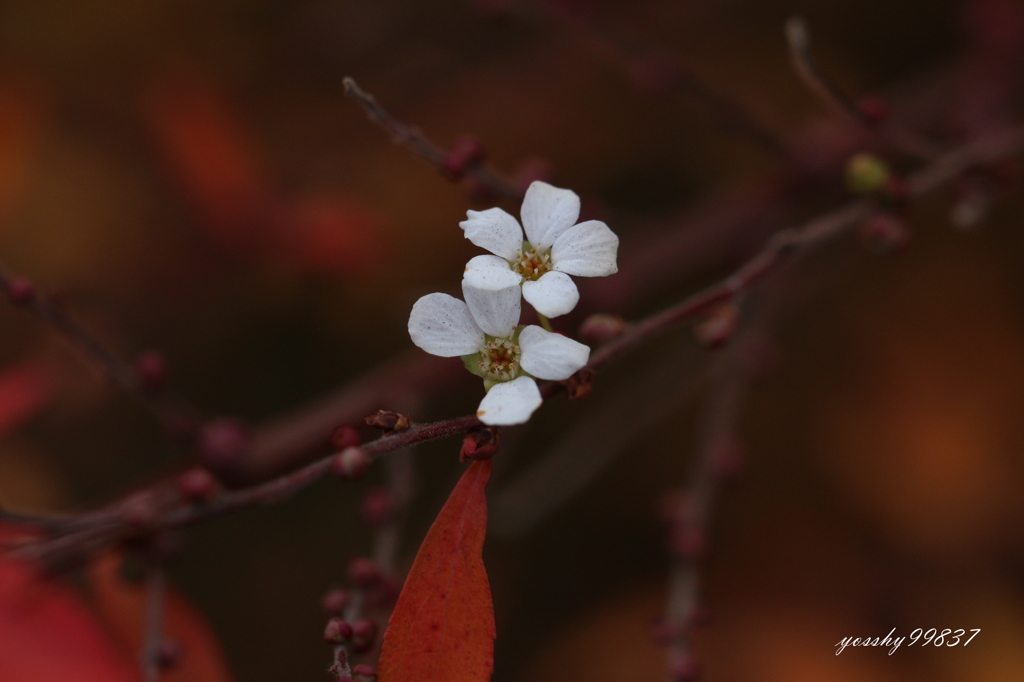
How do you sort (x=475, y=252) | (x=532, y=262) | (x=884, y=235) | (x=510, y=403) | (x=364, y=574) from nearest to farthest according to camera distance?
(x=510, y=403) < (x=532, y=262) < (x=364, y=574) < (x=884, y=235) < (x=475, y=252)

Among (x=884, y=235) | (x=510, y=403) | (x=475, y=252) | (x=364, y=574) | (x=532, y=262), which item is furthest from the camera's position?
(x=475, y=252)

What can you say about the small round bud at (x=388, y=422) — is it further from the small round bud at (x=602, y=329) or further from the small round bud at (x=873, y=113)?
the small round bud at (x=873, y=113)

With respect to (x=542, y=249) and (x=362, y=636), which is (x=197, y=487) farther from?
(x=542, y=249)

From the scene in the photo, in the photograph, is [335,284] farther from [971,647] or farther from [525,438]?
[971,647]

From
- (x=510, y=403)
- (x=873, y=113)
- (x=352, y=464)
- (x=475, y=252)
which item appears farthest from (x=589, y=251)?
(x=475, y=252)

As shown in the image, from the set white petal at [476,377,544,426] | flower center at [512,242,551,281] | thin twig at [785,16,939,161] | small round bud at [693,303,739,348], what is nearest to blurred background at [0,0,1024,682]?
thin twig at [785,16,939,161]

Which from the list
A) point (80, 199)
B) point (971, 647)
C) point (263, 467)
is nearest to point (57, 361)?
point (80, 199)
